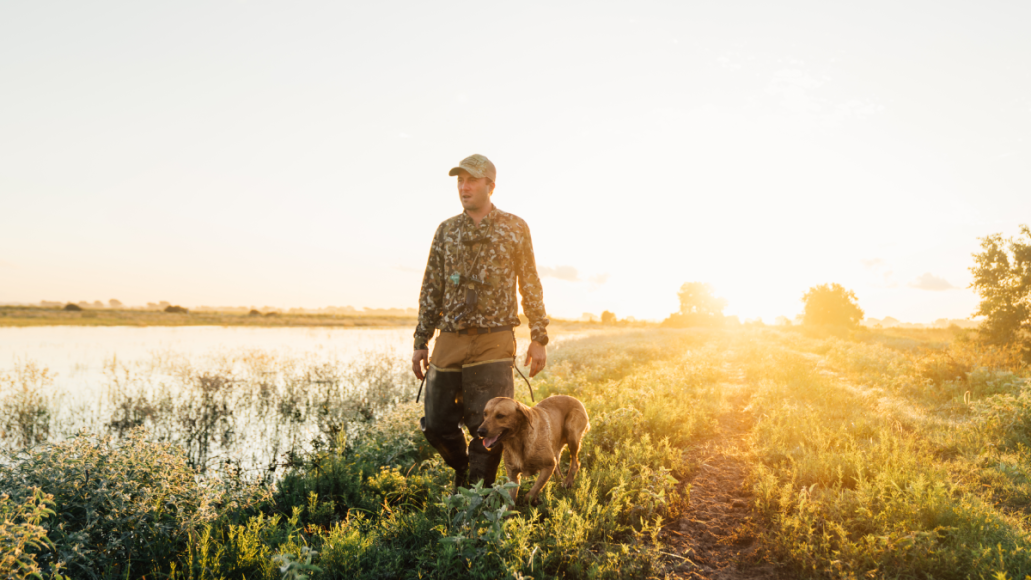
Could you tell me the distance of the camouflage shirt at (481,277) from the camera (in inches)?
Answer: 174

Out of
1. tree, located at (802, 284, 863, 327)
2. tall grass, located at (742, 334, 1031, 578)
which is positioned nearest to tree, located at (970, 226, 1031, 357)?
tall grass, located at (742, 334, 1031, 578)

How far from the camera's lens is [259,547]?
3807 mm

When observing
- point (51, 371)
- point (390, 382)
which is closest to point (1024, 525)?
point (390, 382)

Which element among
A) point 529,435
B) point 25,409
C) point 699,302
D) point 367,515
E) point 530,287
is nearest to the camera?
point 529,435

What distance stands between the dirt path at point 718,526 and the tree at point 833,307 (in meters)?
65.8

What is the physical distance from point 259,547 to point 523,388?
22.0 feet

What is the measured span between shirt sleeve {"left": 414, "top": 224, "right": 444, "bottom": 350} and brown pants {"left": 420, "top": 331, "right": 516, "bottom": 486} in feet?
1.03

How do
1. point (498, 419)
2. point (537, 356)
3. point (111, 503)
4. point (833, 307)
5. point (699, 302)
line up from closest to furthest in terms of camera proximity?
point (111, 503), point (498, 419), point (537, 356), point (833, 307), point (699, 302)

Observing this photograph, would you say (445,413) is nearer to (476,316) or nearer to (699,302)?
(476,316)

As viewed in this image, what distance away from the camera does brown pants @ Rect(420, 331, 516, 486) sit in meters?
4.34

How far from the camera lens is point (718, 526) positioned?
14.3ft

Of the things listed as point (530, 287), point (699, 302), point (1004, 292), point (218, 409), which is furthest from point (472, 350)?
point (699, 302)

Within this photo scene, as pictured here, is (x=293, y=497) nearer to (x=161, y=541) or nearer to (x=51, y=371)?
(x=161, y=541)

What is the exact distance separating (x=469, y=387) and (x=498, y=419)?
485mm
